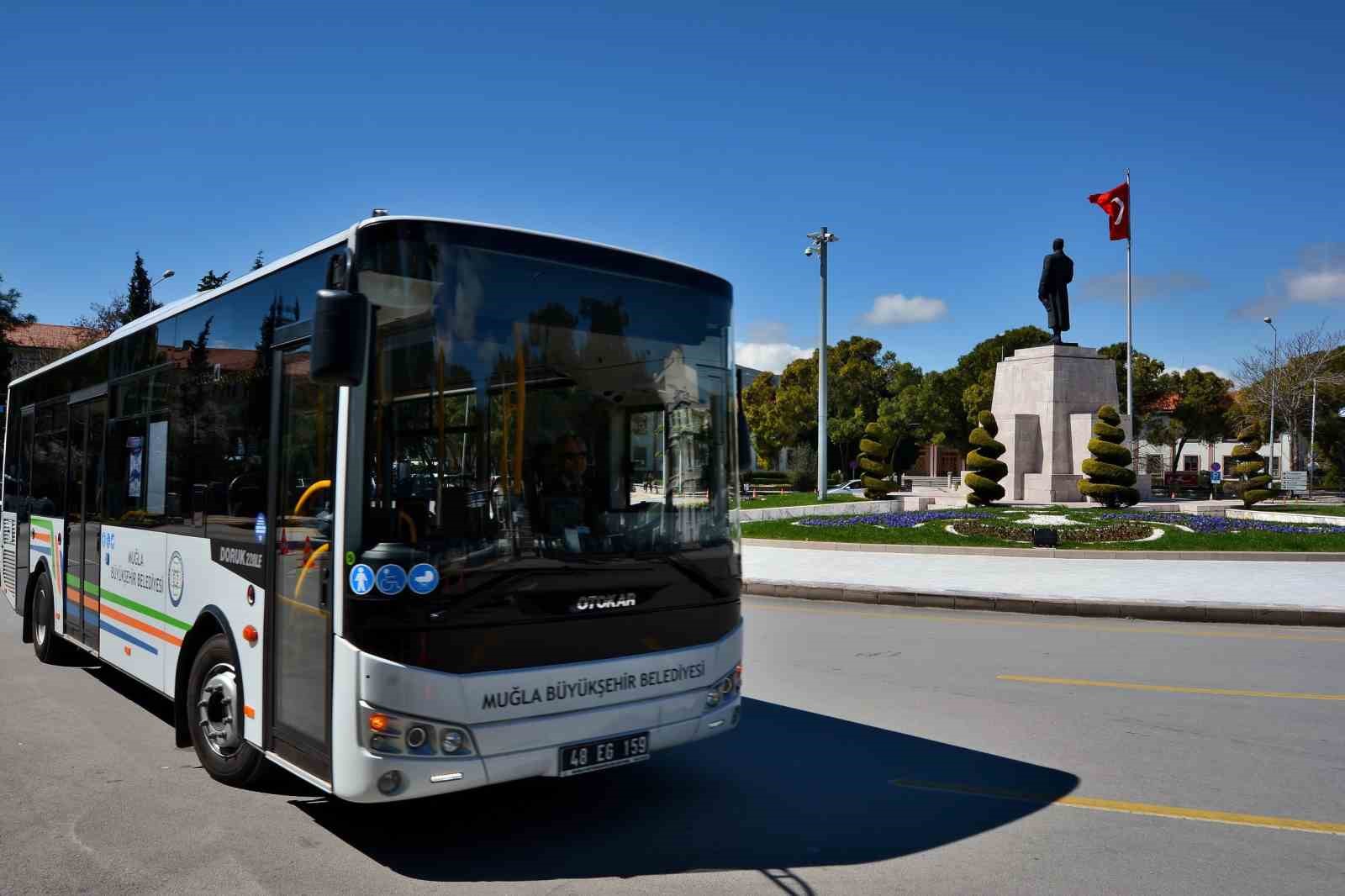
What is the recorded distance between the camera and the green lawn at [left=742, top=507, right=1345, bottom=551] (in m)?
19.2

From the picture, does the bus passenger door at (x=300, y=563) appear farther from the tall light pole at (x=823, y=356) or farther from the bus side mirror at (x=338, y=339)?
the tall light pole at (x=823, y=356)

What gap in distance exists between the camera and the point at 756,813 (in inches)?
205

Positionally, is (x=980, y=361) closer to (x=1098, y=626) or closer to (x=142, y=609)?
(x=1098, y=626)

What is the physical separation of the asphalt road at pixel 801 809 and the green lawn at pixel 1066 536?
11.8m

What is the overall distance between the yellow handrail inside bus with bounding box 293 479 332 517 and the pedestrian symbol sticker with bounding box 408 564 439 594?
1.87ft

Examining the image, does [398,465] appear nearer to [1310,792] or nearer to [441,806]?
[441,806]

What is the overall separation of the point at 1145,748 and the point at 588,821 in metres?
3.70

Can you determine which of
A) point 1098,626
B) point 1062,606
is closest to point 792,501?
point 1062,606

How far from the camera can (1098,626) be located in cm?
1207

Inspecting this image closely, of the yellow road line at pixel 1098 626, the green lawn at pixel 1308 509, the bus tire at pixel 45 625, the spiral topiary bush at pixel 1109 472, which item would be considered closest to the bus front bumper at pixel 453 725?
the bus tire at pixel 45 625

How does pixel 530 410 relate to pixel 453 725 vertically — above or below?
above

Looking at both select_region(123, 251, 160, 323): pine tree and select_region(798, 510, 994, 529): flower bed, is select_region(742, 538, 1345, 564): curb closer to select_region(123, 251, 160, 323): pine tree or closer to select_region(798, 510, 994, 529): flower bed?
select_region(798, 510, 994, 529): flower bed

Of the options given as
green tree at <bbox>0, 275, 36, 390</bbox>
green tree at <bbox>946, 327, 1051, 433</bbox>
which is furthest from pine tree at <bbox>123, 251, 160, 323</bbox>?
green tree at <bbox>946, 327, 1051, 433</bbox>

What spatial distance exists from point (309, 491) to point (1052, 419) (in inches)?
1280
